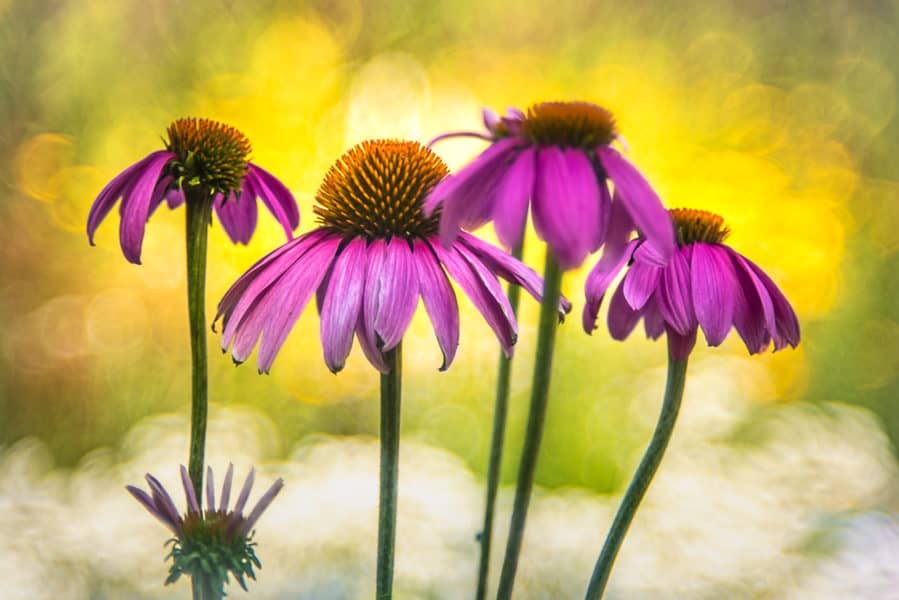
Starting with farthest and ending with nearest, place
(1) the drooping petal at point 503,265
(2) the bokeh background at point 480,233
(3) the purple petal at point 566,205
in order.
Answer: (2) the bokeh background at point 480,233, (1) the drooping petal at point 503,265, (3) the purple petal at point 566,205

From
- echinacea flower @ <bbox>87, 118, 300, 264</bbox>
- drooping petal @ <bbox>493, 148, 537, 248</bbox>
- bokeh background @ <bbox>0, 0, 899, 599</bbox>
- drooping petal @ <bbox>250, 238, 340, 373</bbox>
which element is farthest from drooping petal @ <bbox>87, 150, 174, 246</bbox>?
bokeh background @ <bbox>0, 0, 899, 599</bbox>

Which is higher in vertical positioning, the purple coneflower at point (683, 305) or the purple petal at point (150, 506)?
the purple coneflower at point (683, 305)

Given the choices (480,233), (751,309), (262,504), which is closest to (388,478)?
(262,504)

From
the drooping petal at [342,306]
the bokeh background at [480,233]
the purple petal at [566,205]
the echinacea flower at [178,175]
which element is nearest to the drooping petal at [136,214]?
the echinacea flower at [178,175]

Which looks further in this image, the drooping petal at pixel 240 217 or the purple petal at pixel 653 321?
the drooping petal at pixel 240 217

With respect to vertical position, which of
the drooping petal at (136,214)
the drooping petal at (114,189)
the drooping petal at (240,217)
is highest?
the drooping petal at (240,217)

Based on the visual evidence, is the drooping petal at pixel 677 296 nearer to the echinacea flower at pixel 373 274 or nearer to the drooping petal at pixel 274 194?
the echinacea flower at pixel 373 274

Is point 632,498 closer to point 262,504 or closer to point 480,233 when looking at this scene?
point 262,504
